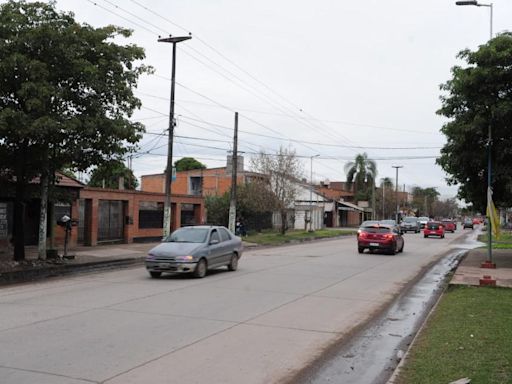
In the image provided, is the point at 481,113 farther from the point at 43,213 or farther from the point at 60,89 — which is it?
the point at 43,213

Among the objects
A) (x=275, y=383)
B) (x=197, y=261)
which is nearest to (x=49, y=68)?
(x=197, y=261)

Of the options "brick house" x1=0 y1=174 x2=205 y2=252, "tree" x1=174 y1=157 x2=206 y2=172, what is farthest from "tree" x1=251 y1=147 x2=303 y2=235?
"tree" x1=174 y1=157 x2=206 y2=172

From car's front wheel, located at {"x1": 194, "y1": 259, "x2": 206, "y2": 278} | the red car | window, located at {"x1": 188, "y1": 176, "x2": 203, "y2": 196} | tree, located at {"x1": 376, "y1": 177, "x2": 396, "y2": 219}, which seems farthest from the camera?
tree, located at {"x1": 376, "y1": 177, "x2": 396, "y2": 219}

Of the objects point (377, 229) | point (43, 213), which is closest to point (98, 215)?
point (43, 213)

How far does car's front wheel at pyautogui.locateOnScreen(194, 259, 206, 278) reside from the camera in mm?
15744

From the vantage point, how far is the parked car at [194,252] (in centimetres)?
1555

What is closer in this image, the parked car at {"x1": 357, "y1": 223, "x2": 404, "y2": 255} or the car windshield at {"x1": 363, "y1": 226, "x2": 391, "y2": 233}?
the parked car at {"x1": 357, "y1": 223, "x2": 404, "y2": 255}

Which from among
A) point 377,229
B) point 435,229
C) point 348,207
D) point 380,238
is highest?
point 348,207

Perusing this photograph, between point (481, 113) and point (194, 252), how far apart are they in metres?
10.1

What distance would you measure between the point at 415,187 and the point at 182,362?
160917mm

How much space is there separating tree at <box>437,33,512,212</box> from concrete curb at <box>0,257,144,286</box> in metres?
12.5

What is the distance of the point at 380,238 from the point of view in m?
26.5

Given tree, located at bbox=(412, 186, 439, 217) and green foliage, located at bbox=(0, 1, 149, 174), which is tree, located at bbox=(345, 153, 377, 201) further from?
green foliage, located at bbox=(0, 1, 149, 174)

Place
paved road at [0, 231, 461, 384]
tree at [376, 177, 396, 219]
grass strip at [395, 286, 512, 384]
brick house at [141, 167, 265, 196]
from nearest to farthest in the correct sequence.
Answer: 1. grass strip at [395, 286, 512, 384]
2. paved road at [0, 231, 461, 384]
3. brick house at [141, 167, 265, 196]
4. tree at [376, 177, 396, 219]
